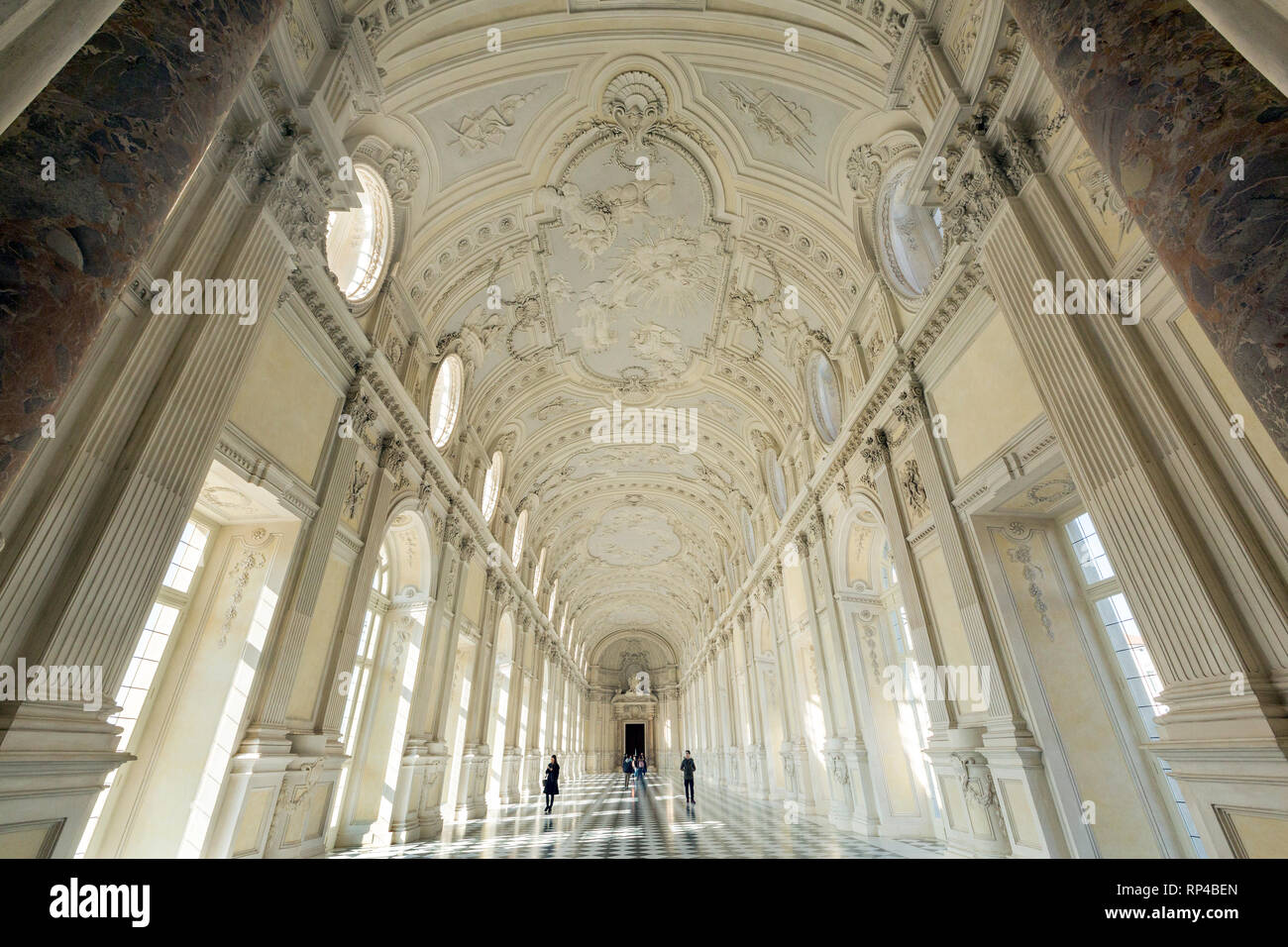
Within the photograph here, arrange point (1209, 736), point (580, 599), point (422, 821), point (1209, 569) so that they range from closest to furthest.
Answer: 1. point (1209, 736)
2. point (1209, 569)
3. point (422, 821)
4. point (580, 599)

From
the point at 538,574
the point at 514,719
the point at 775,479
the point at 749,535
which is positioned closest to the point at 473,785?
the point at 514,719

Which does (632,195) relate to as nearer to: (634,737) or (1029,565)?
(1029,565)

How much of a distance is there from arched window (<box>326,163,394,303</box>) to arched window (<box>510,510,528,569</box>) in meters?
11.5

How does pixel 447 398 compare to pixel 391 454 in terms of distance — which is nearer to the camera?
pixel 391 454

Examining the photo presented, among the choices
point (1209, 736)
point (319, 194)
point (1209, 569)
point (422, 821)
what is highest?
point (319, 194)

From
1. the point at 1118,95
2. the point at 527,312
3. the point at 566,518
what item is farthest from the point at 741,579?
the point at 1118,95

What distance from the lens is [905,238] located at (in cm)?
876

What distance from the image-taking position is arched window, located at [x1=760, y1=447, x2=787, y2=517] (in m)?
15.9

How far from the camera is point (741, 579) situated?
71.2 feet

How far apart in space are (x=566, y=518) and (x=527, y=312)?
12586 millimetres

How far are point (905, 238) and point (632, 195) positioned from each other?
538 centimetres

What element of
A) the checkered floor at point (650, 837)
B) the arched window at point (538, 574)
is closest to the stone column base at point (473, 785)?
the checkered floor at point (650, 837)

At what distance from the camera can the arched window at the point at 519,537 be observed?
19188mm

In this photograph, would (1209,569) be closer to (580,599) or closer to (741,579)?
(741,579)
